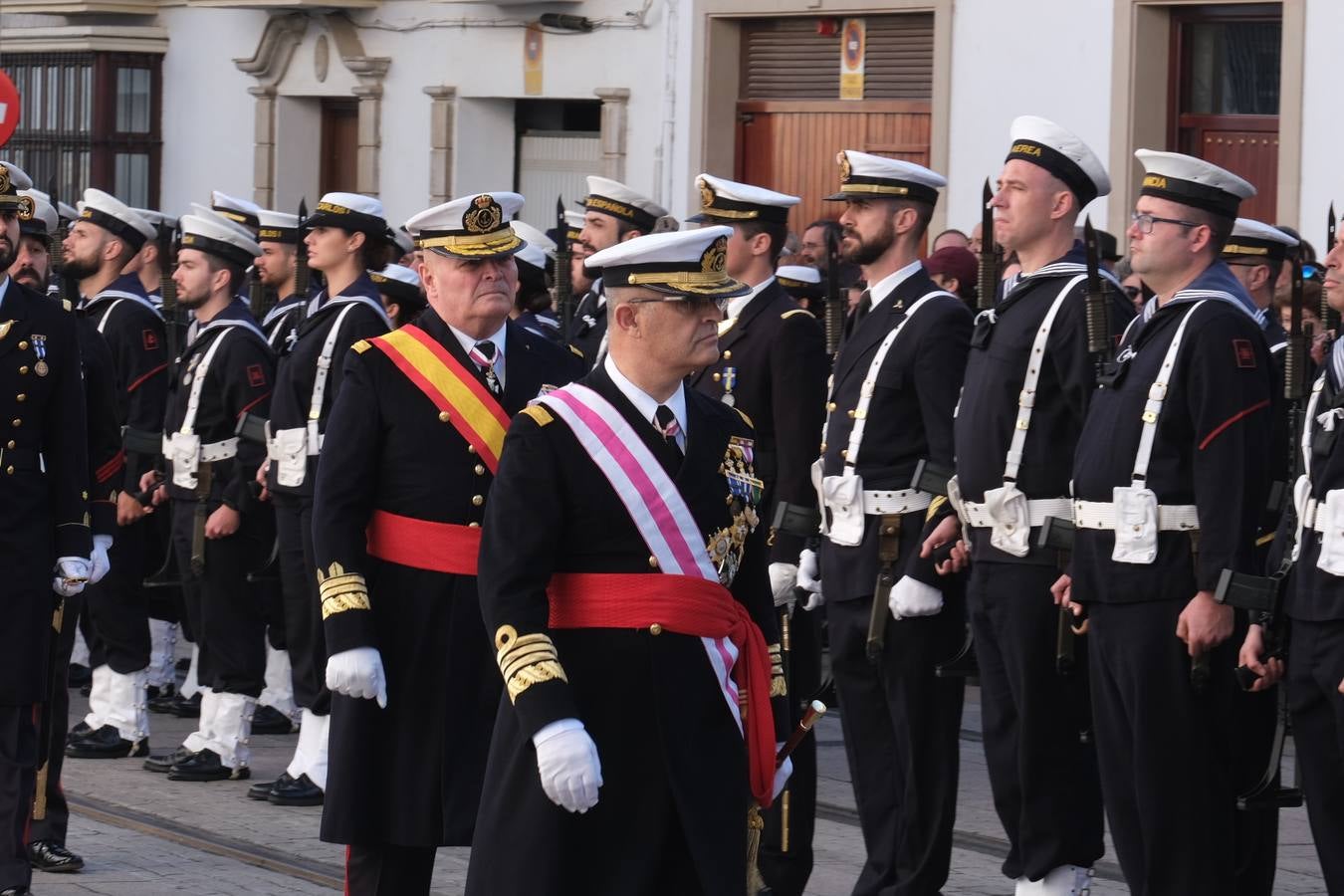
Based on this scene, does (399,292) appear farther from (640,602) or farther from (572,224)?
(640,602)

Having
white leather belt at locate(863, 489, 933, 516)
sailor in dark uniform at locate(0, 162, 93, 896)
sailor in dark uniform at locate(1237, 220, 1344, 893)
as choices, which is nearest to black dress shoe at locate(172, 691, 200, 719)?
sailor in dark uniform at locate(0, 162, 93, 896)

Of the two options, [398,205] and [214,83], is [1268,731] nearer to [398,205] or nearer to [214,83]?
[398,205]

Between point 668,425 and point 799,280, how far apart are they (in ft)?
17.6

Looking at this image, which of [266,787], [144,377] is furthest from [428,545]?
[144,377]

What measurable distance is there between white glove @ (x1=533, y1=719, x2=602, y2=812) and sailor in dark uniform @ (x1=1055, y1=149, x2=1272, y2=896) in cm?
212

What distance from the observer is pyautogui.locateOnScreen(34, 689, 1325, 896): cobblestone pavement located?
8.11 meters

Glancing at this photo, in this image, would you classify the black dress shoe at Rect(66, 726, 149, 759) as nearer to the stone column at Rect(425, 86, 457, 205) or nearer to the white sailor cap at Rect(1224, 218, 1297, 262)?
the white sailor cap at Rect(1224, 218, 1297, 262)

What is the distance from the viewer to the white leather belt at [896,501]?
771cm

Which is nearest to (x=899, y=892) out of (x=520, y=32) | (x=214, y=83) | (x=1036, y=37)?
(x=1036, y=37)

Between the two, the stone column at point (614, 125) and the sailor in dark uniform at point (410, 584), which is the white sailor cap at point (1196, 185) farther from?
the stone column at point (614, 125)

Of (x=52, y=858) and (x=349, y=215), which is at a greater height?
(x=349, y=215)

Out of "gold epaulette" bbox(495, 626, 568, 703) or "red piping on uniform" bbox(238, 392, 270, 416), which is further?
"red piping on uniform" bbox(238, 392, 270, 416)

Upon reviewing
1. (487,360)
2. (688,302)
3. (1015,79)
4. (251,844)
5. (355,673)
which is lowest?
(251,844)

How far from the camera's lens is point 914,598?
24.7 feet
